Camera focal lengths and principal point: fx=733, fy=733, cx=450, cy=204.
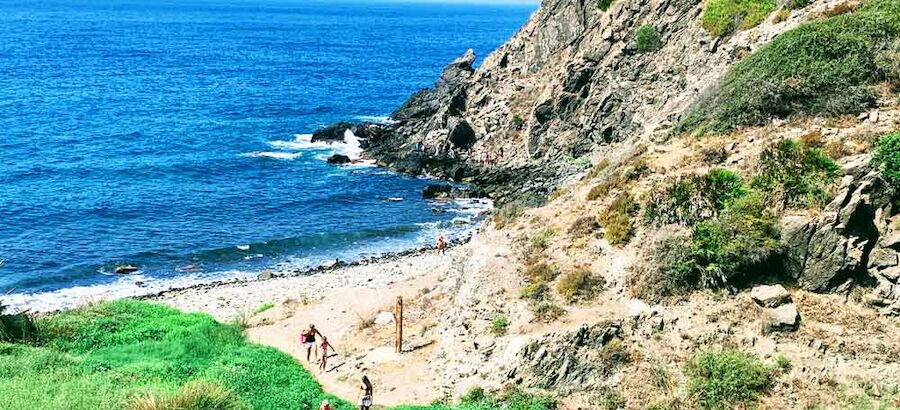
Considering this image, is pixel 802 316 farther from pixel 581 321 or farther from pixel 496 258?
pixel 496 258

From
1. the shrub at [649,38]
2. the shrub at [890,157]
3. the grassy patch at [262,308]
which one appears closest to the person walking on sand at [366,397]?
the grassy patch at [262,308]

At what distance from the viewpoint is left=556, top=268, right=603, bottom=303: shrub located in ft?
80.6

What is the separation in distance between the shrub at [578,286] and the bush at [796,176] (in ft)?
21.0

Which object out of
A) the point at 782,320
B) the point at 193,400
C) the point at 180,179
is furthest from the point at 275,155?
the point at 782,320

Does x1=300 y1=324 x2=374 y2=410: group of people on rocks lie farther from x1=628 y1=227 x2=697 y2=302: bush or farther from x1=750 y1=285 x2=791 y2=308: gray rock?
x1=750 y1=285 x2=791 y2=308: gray rock

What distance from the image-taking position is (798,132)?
2767 centimetres

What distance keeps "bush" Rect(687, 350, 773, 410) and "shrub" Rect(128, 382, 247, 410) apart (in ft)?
42.9

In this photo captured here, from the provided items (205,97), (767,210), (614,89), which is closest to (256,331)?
(767,210)

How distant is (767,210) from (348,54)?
131092mm

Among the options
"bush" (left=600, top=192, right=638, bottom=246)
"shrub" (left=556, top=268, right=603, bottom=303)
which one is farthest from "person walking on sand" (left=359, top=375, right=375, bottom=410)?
"bush" (left=600, top=192, right=638, bottom=246)

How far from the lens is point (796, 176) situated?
79.2 ft

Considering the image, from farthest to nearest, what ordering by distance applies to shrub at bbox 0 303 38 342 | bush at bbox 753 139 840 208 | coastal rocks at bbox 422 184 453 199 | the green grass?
coastal rocks at bbox 422 184 453 199 < shrub at bbox 0 303 38 342 < bush at bbox 753 139 840 208 < the green grass

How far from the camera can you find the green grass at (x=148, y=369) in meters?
20.2

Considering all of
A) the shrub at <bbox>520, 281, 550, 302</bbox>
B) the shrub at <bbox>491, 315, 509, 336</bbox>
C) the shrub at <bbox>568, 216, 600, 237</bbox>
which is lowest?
the shrub at <bbox>491, 315, 509, 336</bbox>
